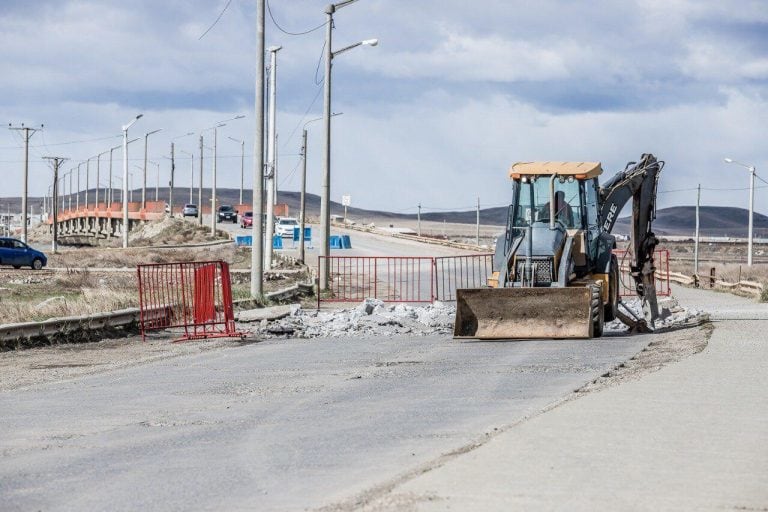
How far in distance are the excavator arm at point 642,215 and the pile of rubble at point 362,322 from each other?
36.8 inches

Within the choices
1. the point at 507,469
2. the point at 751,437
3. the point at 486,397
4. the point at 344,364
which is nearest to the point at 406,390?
the point at 486,397

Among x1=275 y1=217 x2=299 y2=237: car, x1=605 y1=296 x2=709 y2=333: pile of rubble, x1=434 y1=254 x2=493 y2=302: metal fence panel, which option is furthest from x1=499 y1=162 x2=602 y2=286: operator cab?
x1=275 y1=217 x2=299 y2=237: car

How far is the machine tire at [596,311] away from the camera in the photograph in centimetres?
Result: 2164

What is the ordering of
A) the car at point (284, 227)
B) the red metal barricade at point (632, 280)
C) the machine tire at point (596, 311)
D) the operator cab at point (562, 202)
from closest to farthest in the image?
the machine tire at point (596, 311)
the operator cab at point (562, 202)
the red metal barricade at point (632, 280)
the car at point (284, 227)

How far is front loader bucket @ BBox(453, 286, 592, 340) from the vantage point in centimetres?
2133

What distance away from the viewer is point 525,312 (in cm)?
2155

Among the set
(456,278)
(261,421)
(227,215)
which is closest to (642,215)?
(261,421)

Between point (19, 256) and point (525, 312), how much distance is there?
137ft

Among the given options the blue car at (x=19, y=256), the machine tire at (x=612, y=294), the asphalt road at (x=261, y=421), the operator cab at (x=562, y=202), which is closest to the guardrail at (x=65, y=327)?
the asphalt road at (x=261, y=421)

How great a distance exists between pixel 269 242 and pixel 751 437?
37.3 meters

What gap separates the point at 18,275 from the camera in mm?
48219

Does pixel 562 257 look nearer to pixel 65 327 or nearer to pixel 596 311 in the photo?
pixel 596 311

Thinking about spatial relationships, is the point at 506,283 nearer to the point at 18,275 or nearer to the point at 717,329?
the point at 717,329

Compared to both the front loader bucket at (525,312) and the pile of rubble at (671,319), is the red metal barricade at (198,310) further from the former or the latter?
the pile of rubble at (671,319)
